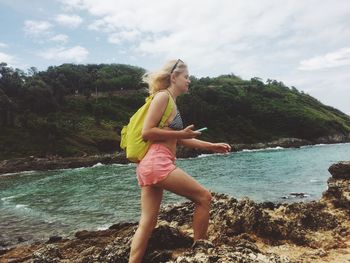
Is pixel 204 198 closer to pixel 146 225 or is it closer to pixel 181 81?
pixel 146 225

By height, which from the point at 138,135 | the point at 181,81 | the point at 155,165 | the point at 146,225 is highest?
the point at 181,81

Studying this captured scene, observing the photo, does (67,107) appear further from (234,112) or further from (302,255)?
(302,255)

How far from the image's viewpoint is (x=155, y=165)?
16.0 ft

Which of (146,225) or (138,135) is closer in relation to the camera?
(146,225)

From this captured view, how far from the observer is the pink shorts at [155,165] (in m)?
4.87

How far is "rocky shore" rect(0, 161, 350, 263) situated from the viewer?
16.1 feet

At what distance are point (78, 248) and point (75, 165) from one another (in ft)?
206

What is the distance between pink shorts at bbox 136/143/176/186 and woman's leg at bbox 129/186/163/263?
0.17 meters

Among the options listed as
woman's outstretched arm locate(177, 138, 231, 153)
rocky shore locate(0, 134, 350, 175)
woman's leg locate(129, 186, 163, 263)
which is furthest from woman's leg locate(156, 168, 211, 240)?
rocky shore locate(0, 134, 350, 175)

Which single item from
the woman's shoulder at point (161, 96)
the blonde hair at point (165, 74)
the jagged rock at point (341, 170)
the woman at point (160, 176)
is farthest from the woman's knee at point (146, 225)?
the jagged rock at point (341, 170)

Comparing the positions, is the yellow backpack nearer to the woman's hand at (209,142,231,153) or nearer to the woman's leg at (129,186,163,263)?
the woman's leg at (129,186,163,263)

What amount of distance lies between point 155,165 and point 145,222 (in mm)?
714

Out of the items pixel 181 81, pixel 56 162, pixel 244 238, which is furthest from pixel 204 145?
pixel 56 162

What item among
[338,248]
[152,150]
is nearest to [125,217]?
[338,248]
